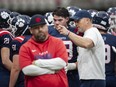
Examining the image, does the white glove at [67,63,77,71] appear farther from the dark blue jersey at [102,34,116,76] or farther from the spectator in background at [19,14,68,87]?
the spectator in background at [19,14,68,87]

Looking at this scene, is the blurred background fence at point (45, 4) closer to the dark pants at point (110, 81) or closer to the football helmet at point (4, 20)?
the football helmet at point (4, 20)

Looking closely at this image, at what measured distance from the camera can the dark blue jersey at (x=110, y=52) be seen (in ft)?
32.8

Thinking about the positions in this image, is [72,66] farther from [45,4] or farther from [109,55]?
[45,4]

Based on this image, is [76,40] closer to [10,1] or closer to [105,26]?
[105,26]

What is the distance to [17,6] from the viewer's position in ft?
64.7

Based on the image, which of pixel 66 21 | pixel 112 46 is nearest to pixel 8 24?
pixel 66 21

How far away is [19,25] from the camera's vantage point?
33.0 ft

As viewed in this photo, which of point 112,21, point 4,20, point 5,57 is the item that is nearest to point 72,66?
point 5,57

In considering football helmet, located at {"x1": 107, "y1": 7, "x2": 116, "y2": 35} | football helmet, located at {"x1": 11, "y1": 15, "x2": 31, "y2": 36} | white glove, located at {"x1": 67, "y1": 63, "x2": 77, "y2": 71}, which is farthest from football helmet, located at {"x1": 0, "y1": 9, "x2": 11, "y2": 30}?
football helmet, located at {"x1": 107, "y1": 7, "x2": 116, "y2": 35}

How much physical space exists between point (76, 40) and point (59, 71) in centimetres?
52

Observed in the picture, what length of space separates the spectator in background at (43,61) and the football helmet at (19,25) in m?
1.52

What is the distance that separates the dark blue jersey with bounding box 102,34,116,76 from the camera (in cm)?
1001

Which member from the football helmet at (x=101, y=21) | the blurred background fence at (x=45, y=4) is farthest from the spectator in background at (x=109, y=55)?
the blurred background fence at (x=45, y=4)

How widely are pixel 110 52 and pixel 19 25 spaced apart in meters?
1.47
